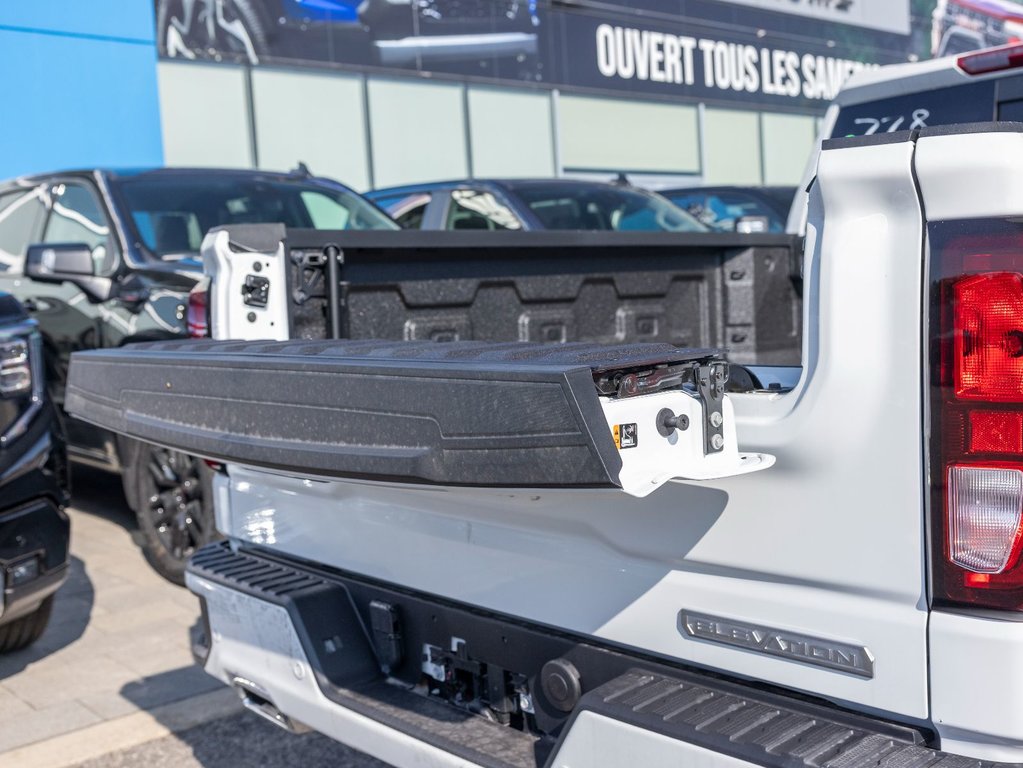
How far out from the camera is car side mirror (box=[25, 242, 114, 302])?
5.29 m

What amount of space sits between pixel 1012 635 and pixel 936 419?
316 millimetres

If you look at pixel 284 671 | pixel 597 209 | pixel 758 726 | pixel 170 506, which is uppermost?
pixel 597 209

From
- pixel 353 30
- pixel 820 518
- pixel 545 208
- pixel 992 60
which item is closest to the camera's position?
pixel 820 518

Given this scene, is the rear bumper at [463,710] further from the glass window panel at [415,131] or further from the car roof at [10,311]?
the glass window panel at [415,131]

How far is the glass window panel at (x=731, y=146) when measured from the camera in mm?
20344

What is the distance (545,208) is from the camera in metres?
7.65

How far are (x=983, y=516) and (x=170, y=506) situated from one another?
4.10 m

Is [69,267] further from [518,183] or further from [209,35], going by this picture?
[209,35]

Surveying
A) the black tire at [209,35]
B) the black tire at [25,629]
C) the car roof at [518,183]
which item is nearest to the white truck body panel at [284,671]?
the black tire at [25,629]

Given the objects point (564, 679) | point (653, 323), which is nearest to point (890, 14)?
point (653, 323)

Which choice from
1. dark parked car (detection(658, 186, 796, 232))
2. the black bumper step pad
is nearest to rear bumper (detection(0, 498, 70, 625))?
the black bumper step pad

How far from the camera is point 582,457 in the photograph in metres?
1.63

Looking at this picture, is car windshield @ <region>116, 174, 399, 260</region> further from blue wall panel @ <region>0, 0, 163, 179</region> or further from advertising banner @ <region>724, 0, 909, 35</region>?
advertising banner @ <region>724, 0, 909, 35</region>

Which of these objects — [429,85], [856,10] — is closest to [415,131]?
[429,85]
